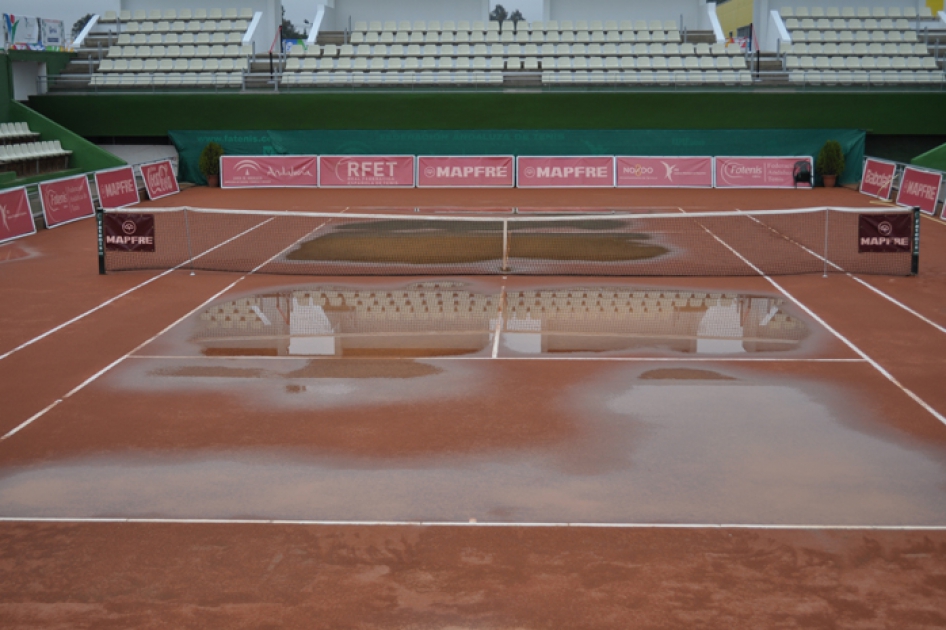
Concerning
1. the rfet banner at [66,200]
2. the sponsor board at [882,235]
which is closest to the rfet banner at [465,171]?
the rfet banner at [66,200]

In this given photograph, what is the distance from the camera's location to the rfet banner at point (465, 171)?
34.0 m

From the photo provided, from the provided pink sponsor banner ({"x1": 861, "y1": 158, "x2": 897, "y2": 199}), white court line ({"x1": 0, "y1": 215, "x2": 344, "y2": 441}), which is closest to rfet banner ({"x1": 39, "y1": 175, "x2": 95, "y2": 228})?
white court line ({"x1": 0, "y1": 215, "x2": 344, "y2": 441})

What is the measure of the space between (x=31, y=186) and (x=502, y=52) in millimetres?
19475

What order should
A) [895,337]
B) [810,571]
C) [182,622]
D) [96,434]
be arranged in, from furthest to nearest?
1. [895,337]
2. [96,434]
3. [810,571]
4. [182,622]

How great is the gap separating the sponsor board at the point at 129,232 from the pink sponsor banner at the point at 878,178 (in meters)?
21.0

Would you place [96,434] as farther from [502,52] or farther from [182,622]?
[502,52]

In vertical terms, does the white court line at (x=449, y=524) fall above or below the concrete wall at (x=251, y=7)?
below

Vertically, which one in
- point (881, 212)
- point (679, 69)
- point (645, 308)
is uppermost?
point (679, 69)

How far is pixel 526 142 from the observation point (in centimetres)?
3500

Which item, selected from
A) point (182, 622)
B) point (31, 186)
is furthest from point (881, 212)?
point (31, 186)

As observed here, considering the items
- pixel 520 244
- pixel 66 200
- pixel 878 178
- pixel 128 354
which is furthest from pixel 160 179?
pixel 878 178

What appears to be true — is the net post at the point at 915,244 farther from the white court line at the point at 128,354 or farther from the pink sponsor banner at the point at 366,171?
the pink sponsor banner at the point at 366,171

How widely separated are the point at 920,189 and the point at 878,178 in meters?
4.18

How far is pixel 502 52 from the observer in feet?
126
